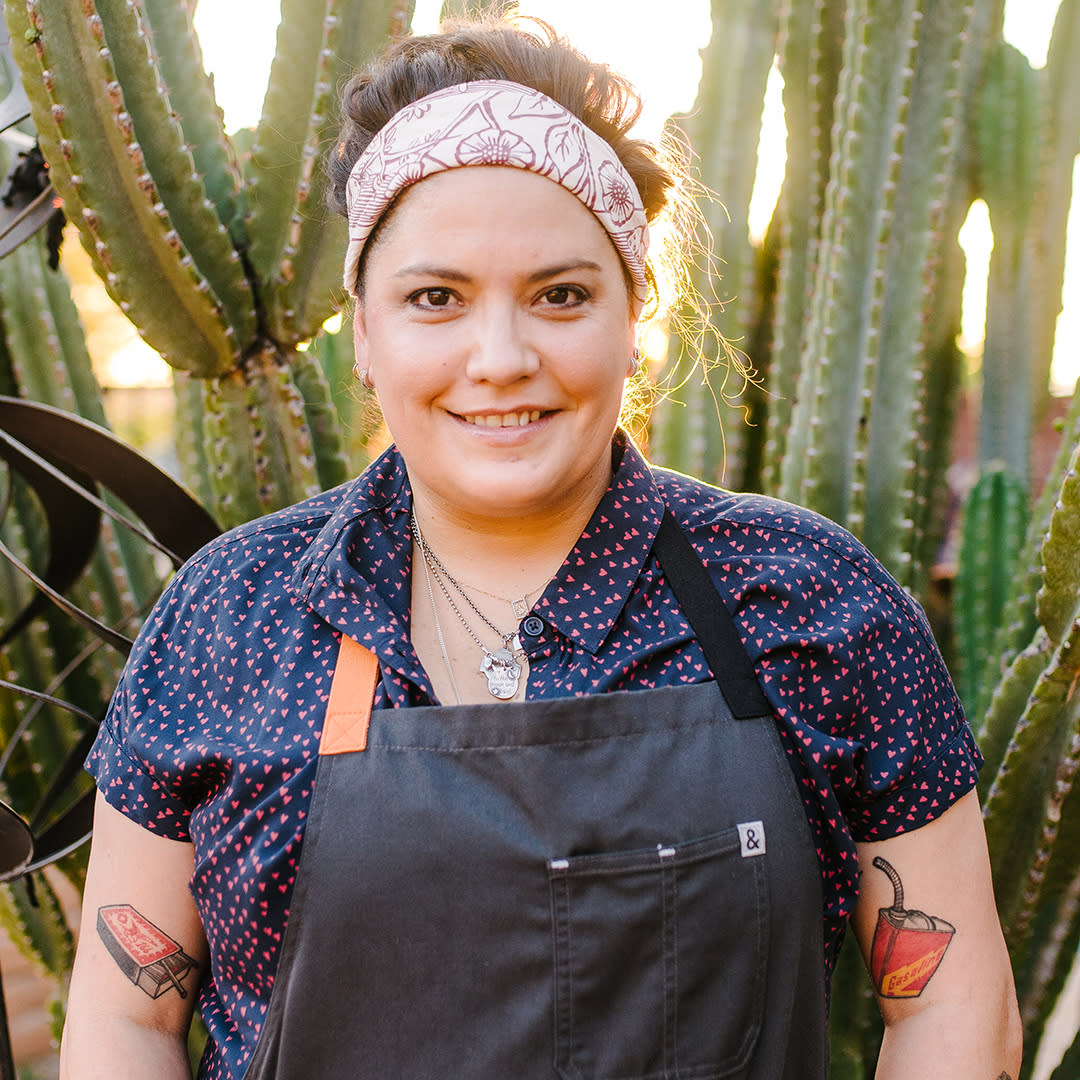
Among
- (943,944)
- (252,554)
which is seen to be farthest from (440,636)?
(943,944)

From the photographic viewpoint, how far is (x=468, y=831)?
52.6 inches

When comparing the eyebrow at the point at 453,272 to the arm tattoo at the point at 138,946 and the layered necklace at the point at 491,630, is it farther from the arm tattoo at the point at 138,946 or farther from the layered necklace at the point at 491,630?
the arm tattoo at the point at 138,946

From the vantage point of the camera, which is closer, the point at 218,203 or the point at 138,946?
the point at 138,946

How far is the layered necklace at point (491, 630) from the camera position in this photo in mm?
1530

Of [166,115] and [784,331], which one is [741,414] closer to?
[784,331]

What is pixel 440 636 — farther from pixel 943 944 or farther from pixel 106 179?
pixel 106 179

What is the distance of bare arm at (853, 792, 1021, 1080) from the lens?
1482mm

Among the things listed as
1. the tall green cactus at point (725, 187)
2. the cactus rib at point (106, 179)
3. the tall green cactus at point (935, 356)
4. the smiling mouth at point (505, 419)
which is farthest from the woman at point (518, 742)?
the tall green cactus at point (725, 187)

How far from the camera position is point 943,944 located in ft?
4.87

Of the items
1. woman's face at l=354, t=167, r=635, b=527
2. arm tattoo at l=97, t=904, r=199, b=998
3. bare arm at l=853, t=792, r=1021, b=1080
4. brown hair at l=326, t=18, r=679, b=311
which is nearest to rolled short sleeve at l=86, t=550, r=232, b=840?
arm tattoo at l=97, t=904, r=199, b=998

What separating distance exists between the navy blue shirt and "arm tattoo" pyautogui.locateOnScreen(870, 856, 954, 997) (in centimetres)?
5

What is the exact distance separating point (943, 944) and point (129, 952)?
1.14 meters

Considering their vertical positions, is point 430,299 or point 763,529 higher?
point 430,299

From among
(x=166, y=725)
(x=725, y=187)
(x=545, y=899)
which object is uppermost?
(x=725, y=187)
